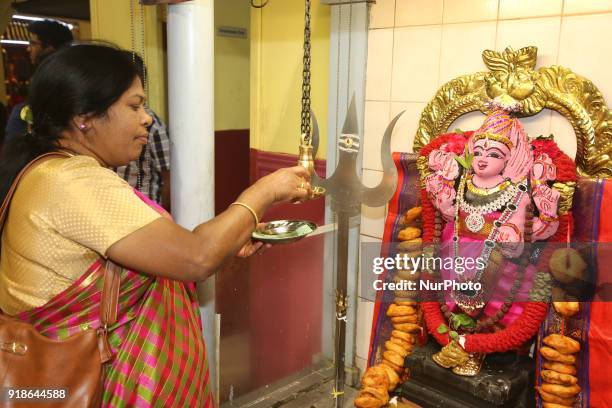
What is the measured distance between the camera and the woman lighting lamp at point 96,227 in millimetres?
1066

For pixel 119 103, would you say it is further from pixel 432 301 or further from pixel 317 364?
pixel 317 364

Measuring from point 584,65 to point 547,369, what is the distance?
97 cm

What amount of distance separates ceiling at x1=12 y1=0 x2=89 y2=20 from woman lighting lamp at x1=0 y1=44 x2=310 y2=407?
403cm

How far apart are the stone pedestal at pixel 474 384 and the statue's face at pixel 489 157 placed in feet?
2.11

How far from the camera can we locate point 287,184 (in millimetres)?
1312

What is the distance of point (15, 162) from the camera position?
1.17 metres

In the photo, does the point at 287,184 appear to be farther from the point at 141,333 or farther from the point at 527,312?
the point at 527,312

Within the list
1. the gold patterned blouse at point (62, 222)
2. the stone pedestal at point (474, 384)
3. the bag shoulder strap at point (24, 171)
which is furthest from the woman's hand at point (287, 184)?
the stone pedestal at point (474, 384)

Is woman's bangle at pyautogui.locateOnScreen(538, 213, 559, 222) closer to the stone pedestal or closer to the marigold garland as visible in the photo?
the marigold garland

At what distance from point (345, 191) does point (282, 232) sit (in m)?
0.69

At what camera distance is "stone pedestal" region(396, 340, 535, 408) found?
1749 millimetres

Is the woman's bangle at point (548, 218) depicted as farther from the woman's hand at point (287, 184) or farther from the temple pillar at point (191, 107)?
the temple pillar at point (191, 107)

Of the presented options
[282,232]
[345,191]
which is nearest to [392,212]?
[345,191]

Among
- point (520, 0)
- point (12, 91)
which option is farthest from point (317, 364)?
point (12, 91)
